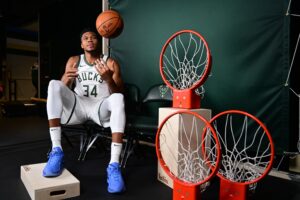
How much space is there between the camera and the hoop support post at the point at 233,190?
1543mm

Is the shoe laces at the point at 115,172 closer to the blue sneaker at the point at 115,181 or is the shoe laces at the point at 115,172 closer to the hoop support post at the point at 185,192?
the blue sneaker at the point at 115,181

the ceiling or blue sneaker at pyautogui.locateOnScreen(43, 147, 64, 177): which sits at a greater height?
the ceiling

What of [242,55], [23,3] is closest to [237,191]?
[242,55]

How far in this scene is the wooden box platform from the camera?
1648 millimetres

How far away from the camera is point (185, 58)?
2.95 m

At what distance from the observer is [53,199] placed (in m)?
1.69

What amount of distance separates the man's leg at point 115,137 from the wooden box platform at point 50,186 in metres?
0.25

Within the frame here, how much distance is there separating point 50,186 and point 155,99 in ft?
5.48

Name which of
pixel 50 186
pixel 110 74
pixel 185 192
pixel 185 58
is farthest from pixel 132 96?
pixel 185 192

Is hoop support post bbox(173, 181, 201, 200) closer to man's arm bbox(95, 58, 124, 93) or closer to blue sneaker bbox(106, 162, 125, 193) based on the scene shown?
blue sneaker bbox(106, 162, 125, 193)

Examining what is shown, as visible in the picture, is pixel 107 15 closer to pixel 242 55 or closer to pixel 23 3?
pixel 242 55

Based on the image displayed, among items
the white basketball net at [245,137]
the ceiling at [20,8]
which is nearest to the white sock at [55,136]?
→ the white basketball net at [245,137]

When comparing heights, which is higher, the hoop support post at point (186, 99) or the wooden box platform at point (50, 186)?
the hoop support post at point (186, 99)

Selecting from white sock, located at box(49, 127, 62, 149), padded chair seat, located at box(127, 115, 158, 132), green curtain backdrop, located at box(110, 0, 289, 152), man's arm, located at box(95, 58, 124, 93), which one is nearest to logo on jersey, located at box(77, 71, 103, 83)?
man's arm, located at box(95, 58, 124, 93)
